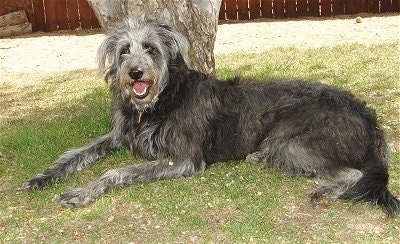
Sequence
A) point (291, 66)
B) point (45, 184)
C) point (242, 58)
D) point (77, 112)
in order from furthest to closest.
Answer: point (242, 58)
point (291, 66)
point (77, 112)
point (45, 184)

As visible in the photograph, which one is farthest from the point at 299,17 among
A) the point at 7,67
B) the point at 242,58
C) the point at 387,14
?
the point at 7,67

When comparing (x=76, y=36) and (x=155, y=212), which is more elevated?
(x=76, y=36)

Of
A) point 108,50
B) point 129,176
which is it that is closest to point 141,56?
point 108,50

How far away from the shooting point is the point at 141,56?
579 cm

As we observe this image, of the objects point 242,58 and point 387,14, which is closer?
point 242,58

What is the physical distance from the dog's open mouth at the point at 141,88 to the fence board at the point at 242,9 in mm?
10657

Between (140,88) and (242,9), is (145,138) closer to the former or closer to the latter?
(140,88)

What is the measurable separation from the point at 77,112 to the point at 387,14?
31.4 ft

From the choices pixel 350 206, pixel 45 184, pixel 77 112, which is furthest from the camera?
pixel 77 112

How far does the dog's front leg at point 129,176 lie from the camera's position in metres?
5.63

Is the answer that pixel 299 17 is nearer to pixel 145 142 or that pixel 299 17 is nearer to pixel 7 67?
pixel 7 67

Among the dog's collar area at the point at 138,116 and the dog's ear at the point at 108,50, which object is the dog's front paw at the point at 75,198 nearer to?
the dog's collar area at the point at 138,116

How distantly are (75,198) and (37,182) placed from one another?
2.12 ft

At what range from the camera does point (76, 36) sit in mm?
15406
